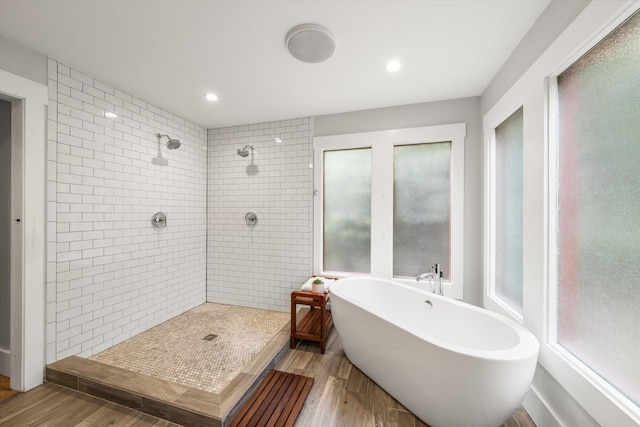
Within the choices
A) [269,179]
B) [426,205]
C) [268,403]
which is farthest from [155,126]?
[426,205]

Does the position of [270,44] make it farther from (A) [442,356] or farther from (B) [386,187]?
(A) [442,356]

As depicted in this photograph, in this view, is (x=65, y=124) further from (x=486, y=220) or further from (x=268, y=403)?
(x=486, y=220)

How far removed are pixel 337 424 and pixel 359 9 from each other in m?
2.67

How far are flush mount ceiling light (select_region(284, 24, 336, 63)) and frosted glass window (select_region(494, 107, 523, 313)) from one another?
158 centimetres

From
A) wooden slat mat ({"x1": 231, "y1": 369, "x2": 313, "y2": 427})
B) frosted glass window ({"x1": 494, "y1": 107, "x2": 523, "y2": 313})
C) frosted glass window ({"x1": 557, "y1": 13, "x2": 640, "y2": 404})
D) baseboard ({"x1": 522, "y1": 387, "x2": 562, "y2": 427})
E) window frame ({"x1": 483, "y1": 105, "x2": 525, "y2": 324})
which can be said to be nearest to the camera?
frosted glass window ({"x1": 557, "y1": 13, "x2": 640, "y2": 404})

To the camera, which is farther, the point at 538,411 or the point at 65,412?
the point at 65,412

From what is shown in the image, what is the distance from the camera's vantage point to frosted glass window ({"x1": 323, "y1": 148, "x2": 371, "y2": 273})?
3100mm

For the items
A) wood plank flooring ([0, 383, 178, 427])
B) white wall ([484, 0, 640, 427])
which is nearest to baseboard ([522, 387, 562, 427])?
white wall ([484, 0, 640, 427])

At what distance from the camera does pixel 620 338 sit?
107 centimetres

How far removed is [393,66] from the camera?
2086 mm

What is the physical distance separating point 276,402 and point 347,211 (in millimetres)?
2107

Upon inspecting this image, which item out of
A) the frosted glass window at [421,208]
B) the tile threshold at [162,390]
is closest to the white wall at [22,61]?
the tile threshold at [162,390]

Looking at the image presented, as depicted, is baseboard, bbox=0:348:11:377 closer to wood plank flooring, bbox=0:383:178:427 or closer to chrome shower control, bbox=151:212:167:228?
wood plank flooring, bbox=0:383:178:427

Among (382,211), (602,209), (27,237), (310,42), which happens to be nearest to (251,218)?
(382,211)
